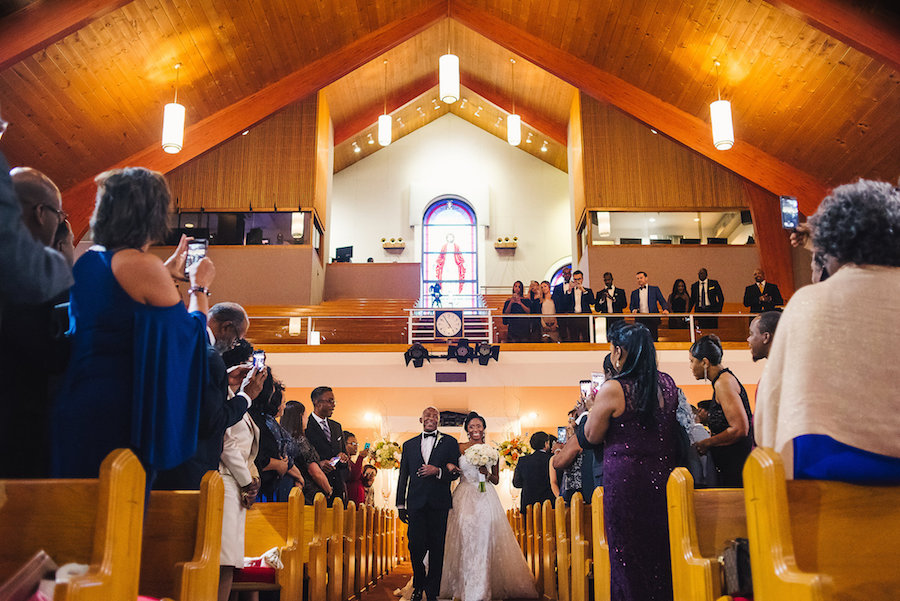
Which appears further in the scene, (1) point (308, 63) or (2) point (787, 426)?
(1) point (308, 63)

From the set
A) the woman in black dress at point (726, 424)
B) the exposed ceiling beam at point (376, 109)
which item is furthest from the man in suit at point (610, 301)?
the exposed ceiling beam at point (376, 109)

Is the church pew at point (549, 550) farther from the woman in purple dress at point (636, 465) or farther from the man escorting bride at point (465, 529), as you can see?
the woman in purple dress at point (636, 465)

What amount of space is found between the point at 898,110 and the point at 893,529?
8.75 meters

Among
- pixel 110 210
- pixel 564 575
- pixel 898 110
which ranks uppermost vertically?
pixel 898 110

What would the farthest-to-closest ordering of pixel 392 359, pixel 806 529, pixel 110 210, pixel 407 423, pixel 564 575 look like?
pixel 407 423
pixel 392 359
pixel 564 575
pixel 110 210
pixel 806 529

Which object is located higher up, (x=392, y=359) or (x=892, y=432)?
(x=392, y=359)

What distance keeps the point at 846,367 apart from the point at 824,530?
0.32 m

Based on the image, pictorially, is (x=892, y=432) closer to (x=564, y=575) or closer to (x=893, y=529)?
(x=893, y=529)

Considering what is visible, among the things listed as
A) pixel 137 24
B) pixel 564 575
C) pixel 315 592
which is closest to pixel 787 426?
pixel 315 592

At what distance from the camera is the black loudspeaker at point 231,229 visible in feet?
46.8

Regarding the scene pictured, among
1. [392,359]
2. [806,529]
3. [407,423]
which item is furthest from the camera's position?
[407,423]

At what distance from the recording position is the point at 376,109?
16.7 meters

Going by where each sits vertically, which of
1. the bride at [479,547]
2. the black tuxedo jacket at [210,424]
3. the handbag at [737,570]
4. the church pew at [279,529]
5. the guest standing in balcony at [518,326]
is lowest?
the bride at [479,547]

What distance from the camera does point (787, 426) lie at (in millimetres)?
1532
